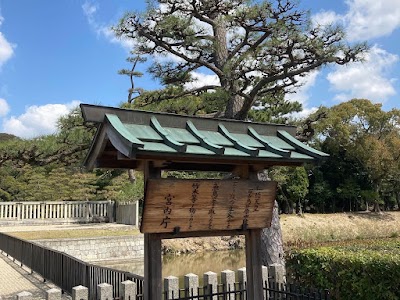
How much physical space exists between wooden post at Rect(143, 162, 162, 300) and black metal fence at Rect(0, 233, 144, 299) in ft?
3.97

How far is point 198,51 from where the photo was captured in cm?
991

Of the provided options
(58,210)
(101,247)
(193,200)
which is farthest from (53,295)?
(58,210)

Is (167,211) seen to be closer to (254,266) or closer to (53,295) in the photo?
(254,266)

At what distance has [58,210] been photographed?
22.2 m

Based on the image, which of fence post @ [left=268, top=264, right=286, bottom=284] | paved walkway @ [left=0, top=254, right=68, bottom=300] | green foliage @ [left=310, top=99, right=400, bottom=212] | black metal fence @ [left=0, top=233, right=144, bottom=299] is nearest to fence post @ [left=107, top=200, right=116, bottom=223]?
black metal fence @ [left=0, top=233, right=144, bottom=299]

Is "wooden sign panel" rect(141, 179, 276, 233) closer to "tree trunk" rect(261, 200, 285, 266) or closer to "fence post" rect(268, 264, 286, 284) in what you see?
"fence post" rect(268, 264, 286, 284)

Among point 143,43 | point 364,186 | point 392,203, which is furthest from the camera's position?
point 392,203

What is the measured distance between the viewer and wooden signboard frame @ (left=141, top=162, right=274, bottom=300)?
390cm

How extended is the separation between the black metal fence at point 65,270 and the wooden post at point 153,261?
1210 millimetres

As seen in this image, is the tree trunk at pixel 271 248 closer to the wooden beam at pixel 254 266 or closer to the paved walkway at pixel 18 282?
the paved walkway at pixel 18 282

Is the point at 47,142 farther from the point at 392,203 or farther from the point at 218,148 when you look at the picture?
the point at 392,203

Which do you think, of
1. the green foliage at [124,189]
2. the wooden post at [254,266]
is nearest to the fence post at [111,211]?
the green foliage at [124,189]

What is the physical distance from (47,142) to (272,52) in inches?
227

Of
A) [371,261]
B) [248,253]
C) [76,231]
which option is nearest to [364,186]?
[76,231]
